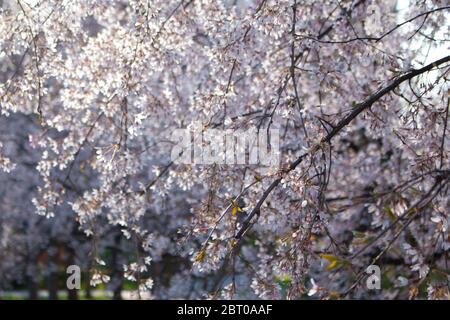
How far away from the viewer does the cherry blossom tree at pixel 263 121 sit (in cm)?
394

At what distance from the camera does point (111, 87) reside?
5.12m

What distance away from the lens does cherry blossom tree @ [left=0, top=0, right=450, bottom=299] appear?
394cm

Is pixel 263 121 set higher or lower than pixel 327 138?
higher

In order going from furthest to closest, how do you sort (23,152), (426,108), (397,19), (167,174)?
(23,152), (397,19), (167,174), (426,108)

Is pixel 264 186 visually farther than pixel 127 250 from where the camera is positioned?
No

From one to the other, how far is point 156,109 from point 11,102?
4.66 feet

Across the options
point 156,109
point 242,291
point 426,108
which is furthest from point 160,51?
point 242,291

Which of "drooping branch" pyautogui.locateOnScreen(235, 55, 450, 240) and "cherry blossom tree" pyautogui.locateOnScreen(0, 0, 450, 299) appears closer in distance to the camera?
"drooping branch" pyautogui.locateOnScreen(235, 55, 450, 240)

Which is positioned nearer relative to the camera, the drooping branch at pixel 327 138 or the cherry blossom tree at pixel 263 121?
the drooping branch at pixel 327 138

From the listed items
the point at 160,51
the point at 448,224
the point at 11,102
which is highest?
the point at 160,51

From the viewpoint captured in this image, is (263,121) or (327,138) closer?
(327,138)

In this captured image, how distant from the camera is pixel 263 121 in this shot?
4852mm
